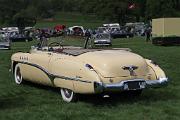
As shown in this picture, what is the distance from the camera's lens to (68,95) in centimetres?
967

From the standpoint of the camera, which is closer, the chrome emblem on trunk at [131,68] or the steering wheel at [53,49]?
the chrome emblem on trunk at [131,68]

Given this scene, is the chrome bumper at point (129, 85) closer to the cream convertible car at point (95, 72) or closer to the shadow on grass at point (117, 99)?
the cream convertible car at point (95, 72)

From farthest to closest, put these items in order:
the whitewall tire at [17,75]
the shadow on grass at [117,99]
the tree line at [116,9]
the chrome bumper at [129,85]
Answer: the tree line at [116,9] < the whitewall tire at [17,75] < the shadow on grass at [117,99] < the chrome bumper at [129,85]

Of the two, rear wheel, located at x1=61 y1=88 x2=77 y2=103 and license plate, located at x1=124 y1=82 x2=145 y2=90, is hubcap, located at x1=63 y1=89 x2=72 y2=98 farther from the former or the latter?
license plate, located at x1=124 y1=82 x2=145 y2=90

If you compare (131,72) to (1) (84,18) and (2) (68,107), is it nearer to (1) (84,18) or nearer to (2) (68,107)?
(2) (68,107)

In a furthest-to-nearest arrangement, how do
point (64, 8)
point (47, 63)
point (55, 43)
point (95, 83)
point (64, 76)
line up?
point (64, 8)
point (55, 43)
point (47, 63)
point (64, 76)
point (95, 83)

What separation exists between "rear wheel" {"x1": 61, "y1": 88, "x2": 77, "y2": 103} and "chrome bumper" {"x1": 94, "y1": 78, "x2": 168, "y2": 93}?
0.81 metres

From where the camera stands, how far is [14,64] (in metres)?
12.3

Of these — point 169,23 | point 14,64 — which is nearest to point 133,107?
point 14,64

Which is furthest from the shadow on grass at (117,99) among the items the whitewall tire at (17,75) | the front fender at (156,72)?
the whitewall tire at (17,75)

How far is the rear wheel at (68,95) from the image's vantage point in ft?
31.2

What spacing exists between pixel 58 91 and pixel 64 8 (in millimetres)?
143276

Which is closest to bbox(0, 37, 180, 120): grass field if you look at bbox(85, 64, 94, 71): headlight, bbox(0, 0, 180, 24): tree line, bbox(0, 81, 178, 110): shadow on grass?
bbox(0, 81, 178, 110): shadow on grass

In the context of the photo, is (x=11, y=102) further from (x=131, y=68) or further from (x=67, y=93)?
(x=131, y=68)
